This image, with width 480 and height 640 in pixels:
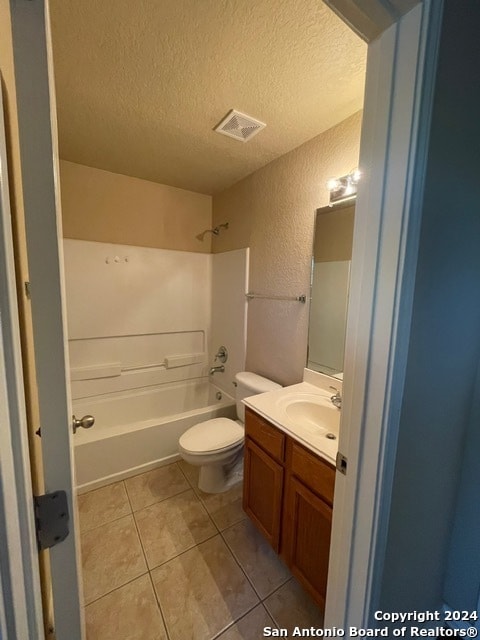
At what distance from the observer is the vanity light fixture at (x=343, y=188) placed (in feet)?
4.55

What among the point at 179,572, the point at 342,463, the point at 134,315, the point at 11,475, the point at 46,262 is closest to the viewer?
the point at 11,475

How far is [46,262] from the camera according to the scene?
45cm

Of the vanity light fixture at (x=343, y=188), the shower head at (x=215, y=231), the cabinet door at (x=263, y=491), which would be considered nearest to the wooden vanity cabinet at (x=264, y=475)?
the cabinet door at (x=263, y=491)

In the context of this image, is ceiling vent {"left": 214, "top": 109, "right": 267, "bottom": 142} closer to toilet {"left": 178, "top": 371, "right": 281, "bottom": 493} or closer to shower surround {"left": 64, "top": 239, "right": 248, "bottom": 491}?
shower surround {"left": 64, "top": 239, "right": 248, "bottom": 491}

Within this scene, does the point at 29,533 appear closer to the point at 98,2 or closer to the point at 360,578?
the point at 360,578

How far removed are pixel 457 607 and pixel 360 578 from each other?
2.40 feet

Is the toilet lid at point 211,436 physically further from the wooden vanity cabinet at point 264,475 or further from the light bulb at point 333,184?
the light bulb at point 333,184

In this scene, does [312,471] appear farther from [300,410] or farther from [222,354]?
[222,354]

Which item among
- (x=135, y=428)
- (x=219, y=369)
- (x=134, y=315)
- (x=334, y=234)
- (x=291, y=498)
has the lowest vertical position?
(x=135, y=428)

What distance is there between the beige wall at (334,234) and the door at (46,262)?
4.55 feet

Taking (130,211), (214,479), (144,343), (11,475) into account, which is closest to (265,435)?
(214,479)

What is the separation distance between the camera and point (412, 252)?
24.6 inches

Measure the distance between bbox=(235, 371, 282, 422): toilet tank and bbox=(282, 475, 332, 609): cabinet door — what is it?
0.70 m

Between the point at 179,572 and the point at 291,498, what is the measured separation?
2.34 ft
